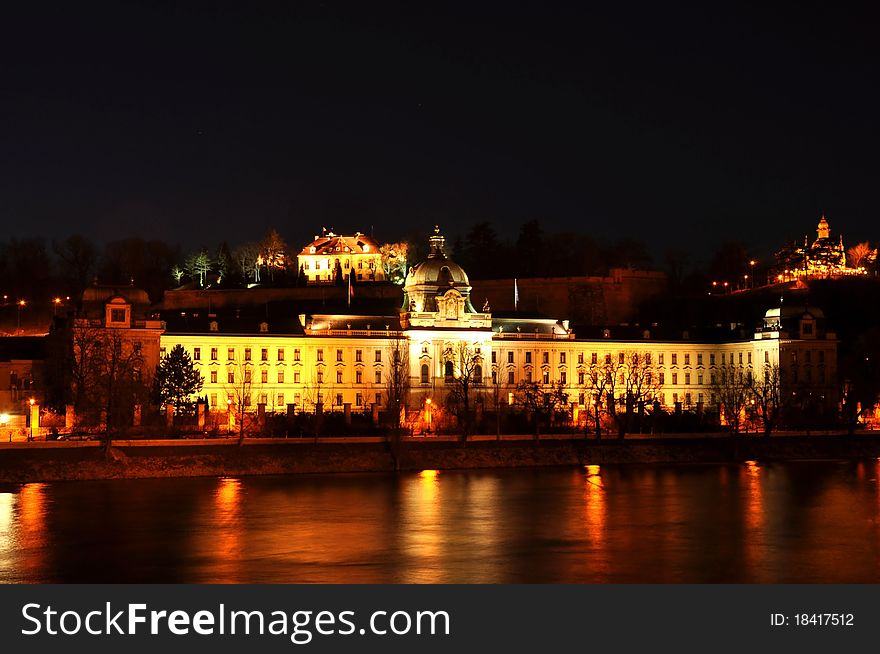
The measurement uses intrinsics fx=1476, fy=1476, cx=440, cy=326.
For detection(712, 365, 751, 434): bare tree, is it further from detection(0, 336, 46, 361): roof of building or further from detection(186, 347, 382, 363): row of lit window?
detection(0, 336, 46, 361): roof of building

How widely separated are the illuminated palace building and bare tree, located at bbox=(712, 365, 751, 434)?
722 millimetres

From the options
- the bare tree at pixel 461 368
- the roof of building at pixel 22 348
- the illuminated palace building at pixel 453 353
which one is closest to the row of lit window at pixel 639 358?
the illuminated palace building at pixel 453 353

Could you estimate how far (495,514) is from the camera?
58469mm

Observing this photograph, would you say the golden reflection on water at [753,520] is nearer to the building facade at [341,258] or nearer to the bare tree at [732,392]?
the bare tree at [732,392]

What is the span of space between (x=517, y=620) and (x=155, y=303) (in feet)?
414

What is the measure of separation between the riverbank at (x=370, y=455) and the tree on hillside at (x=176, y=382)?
16982 mm

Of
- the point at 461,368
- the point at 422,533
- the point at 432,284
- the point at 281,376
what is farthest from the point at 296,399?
the point at 422,533

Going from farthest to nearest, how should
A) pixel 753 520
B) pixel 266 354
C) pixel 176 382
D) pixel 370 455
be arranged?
pixel 266 354 < pixel 176 382 < pixel 370 455 < pixel 753 520

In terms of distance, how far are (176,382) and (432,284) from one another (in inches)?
1269

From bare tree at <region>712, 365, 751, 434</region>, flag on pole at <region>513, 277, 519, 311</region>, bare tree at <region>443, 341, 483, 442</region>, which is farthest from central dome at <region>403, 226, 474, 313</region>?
bare tree at <region>712, 365, 751, 434</region>

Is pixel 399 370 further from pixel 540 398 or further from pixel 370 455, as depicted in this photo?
pixel 370 455

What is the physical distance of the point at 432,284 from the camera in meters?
125

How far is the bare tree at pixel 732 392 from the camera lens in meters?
98.1

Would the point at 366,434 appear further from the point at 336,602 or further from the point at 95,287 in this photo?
the point at 336,602
